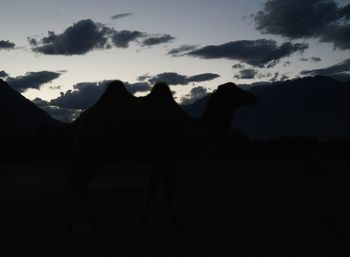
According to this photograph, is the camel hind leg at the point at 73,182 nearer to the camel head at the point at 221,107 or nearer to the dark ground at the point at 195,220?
the dark ground at the point at 195,220

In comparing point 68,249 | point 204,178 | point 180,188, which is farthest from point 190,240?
point 204,178

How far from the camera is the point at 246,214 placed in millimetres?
12852

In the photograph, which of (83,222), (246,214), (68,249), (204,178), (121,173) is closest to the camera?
(68,249)

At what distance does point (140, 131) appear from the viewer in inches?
423

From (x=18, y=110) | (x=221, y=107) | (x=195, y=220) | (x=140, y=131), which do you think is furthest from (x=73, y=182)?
(x=18, y=110)

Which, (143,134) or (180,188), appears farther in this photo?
(180,188)

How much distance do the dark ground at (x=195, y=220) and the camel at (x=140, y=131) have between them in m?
0.86

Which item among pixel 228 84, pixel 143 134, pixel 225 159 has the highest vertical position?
pixel 228 84

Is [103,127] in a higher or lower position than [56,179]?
higher

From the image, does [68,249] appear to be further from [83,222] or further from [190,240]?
[83,222]

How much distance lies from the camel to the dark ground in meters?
0.86

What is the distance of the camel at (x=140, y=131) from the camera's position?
10.5 metres

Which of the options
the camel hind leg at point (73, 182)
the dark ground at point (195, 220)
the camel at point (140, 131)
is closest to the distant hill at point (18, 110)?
the dark ground at point (195, 220)

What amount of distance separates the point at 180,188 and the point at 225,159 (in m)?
18.3
